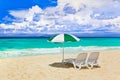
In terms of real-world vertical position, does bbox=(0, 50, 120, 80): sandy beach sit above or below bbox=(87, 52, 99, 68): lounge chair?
below

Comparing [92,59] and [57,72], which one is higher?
[92,59]

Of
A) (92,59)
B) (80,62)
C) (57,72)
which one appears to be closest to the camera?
(57,72)

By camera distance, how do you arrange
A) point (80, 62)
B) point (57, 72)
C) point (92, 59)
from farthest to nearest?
point (92, 59)
point (80, 62)
point (57, 72)

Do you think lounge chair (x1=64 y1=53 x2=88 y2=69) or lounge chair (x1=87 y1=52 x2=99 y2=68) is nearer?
lounge chair (x1=64 y1=53 x2=88 y2=69)

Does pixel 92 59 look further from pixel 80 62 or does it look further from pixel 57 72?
pixel 57 72

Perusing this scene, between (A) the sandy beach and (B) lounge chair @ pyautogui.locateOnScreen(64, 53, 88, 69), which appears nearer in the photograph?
(A) the sandy beach

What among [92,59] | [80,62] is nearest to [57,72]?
[80,62]

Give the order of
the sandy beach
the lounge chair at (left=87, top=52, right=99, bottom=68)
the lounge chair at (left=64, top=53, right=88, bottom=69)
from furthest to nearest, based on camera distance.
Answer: the lounge chair at (left=87, top=52, right=99, bottom=68) → the lounge chair at (left=64, top=53, right=88, bottom=69) → the sandy beach

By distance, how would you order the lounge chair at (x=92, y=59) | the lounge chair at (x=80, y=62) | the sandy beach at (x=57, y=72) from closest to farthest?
the sandy beach at (x=57, y=72) < the lounge chair at (x=80, y=62) < the lounge chair at (x=92, y=59)

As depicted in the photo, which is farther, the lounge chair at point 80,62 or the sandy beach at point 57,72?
the lounge chair at point 80,62

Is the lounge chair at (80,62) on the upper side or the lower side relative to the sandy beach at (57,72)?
upper

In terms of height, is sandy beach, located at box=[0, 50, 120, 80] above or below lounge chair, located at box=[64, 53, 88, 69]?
below

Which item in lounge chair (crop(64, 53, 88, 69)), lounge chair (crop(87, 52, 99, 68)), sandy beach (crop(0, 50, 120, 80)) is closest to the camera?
sandy beach (crop(0, 50, 120, 80))

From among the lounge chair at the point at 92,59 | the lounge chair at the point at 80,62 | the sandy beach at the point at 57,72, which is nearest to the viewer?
the sandy beach at the point at 57,72
